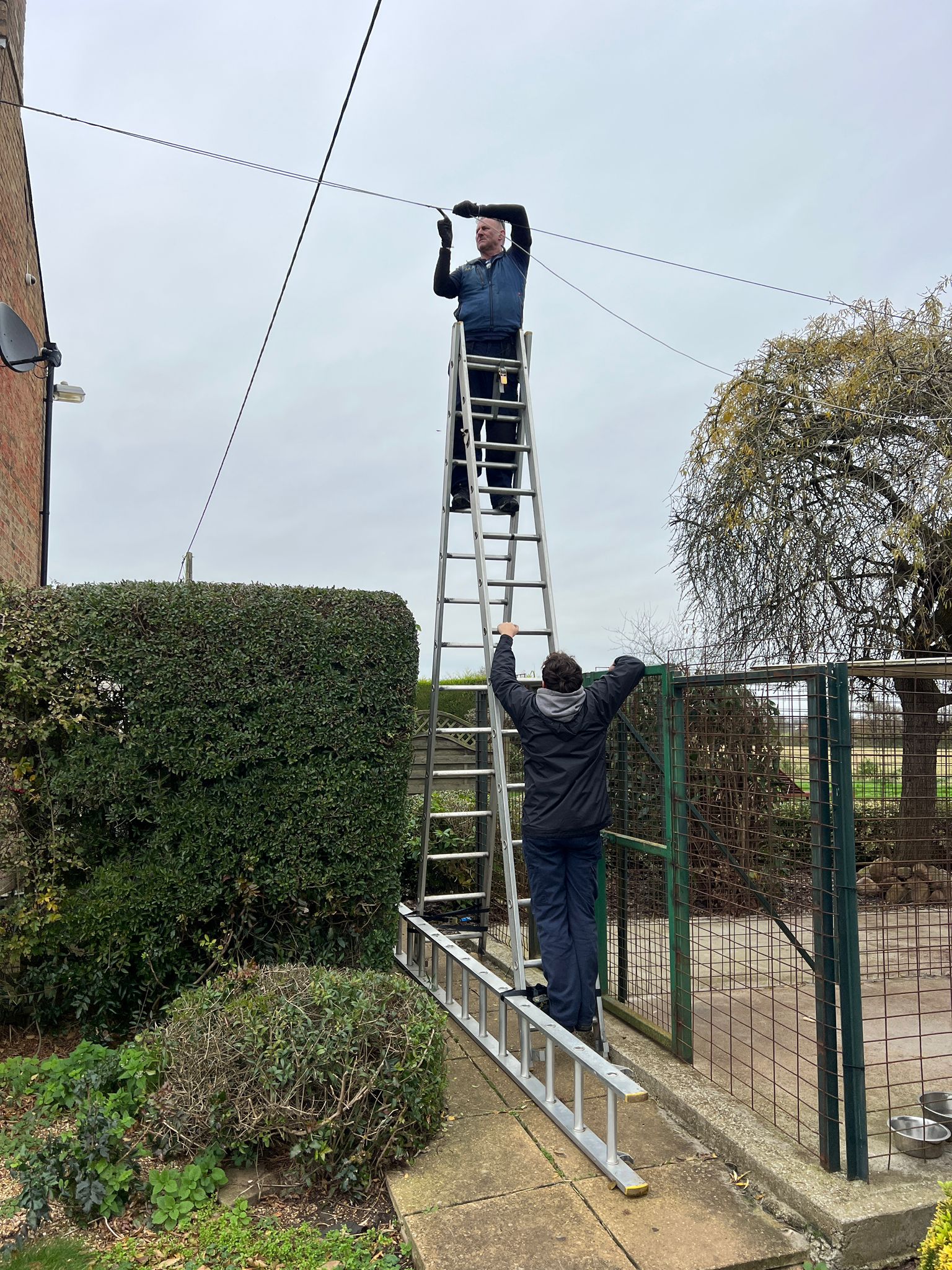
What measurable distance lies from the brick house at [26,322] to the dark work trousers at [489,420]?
664cm

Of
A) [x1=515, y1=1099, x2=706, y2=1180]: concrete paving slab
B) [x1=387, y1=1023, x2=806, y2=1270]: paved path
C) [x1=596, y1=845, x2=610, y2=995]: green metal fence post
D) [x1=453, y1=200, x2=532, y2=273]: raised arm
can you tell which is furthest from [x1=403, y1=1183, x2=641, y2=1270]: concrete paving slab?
[x1=453, y1=200, x2=532, y2=273]: raised arm

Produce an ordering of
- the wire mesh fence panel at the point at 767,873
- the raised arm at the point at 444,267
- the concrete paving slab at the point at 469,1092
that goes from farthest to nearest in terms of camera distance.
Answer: the raised arm at the point at 444,267
the concrete paving slab at the point at 469,1092
the wire mesh fence panel at the point at 767,873

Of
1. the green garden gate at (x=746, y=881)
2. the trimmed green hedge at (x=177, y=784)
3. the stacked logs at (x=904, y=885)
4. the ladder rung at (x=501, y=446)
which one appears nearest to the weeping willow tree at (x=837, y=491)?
the stacked logs at (x=904, y=885)

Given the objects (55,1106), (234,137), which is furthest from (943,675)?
(234,137)

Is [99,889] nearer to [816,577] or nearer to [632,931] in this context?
[632,931]

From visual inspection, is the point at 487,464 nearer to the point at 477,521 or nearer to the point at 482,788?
the point at 477,521

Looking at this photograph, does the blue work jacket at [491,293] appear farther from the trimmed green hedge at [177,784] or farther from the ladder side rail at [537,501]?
the trimmed green hedge at [177,784]

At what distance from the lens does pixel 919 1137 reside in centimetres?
316

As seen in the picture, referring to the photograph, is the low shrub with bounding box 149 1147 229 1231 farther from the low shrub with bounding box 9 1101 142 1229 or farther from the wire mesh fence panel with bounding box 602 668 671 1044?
the wire mesh fence panel with bounding box 602 668 671 1044

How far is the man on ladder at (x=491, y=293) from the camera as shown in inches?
213

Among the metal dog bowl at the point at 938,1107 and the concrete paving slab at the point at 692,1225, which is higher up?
the metal dog bowl at the point at 938,1107

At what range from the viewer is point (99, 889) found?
14.2ft

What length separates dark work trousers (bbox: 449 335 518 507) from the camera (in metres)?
5.50

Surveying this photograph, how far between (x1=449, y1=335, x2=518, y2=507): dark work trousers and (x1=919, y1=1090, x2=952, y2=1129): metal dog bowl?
150 inches
